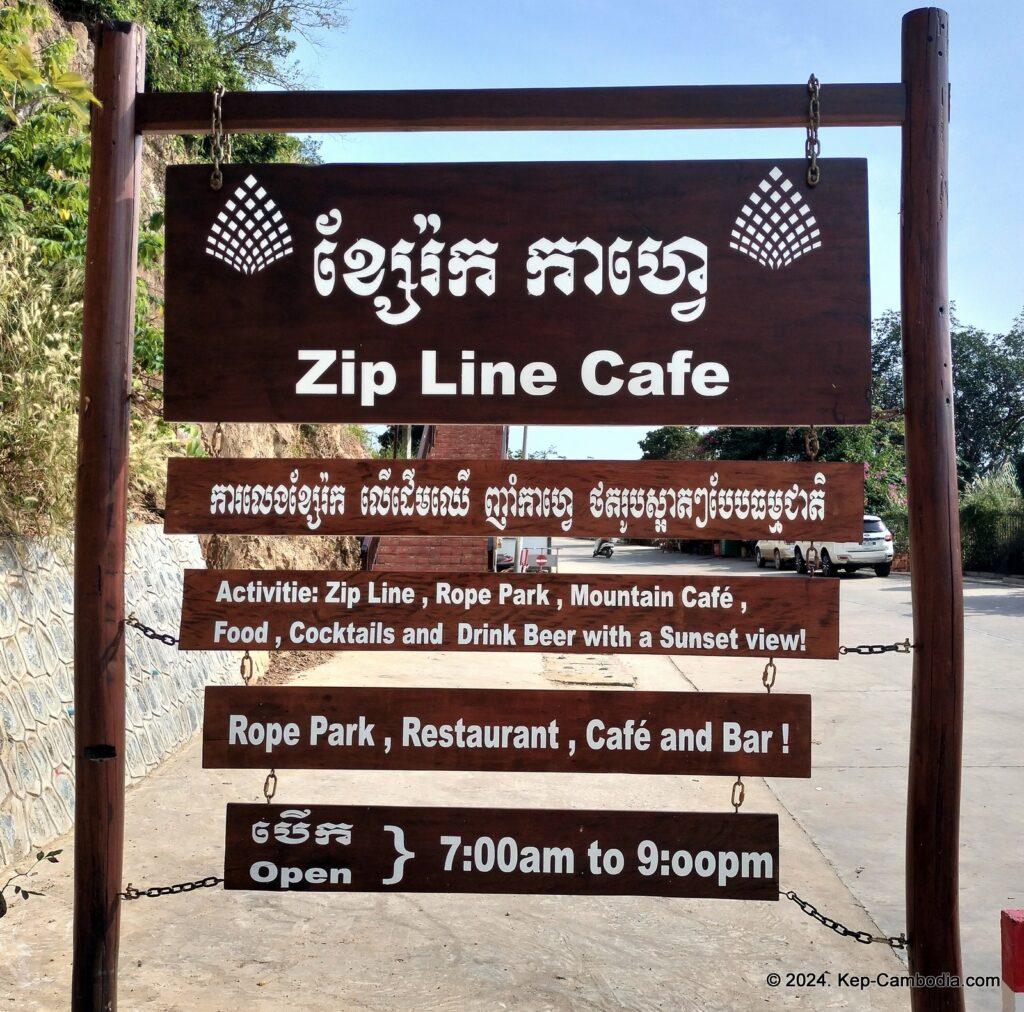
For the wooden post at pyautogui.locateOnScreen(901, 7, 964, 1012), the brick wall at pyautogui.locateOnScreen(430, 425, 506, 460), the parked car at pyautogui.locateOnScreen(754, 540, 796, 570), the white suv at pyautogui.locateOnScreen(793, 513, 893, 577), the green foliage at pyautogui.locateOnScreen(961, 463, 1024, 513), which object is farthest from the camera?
the parked car at pyautogui.locateOnScreen(754, 540, 796, 570)

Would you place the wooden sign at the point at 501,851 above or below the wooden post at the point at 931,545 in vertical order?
below

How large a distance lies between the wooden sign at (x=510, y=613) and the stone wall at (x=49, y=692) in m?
2.17

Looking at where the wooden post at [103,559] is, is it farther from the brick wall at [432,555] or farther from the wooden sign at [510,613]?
the brick wall at [432,555]

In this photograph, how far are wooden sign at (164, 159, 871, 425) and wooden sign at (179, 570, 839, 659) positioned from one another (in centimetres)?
51

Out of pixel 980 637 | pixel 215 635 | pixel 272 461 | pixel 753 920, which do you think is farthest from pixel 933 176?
pixel 980 637

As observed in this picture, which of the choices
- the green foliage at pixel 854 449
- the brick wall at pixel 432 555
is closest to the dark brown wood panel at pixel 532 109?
the brick wall at pixel 432 555

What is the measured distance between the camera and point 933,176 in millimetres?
2762

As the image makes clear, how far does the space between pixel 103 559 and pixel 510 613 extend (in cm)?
124

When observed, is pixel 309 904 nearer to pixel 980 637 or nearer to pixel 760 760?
pixel 760 760

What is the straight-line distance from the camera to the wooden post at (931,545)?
2.70 m

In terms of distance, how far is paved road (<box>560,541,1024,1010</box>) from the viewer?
170 inches

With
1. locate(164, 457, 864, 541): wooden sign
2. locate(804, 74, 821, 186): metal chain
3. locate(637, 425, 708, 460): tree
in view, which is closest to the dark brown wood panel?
locate(804, 74, 821, 186): metal chain

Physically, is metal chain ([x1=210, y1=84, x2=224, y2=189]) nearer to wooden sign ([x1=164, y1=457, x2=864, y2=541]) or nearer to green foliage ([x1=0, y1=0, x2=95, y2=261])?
wooden sign ([x1=164, y1=457, x2=864, y2=541])

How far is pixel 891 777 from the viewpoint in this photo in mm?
6324
